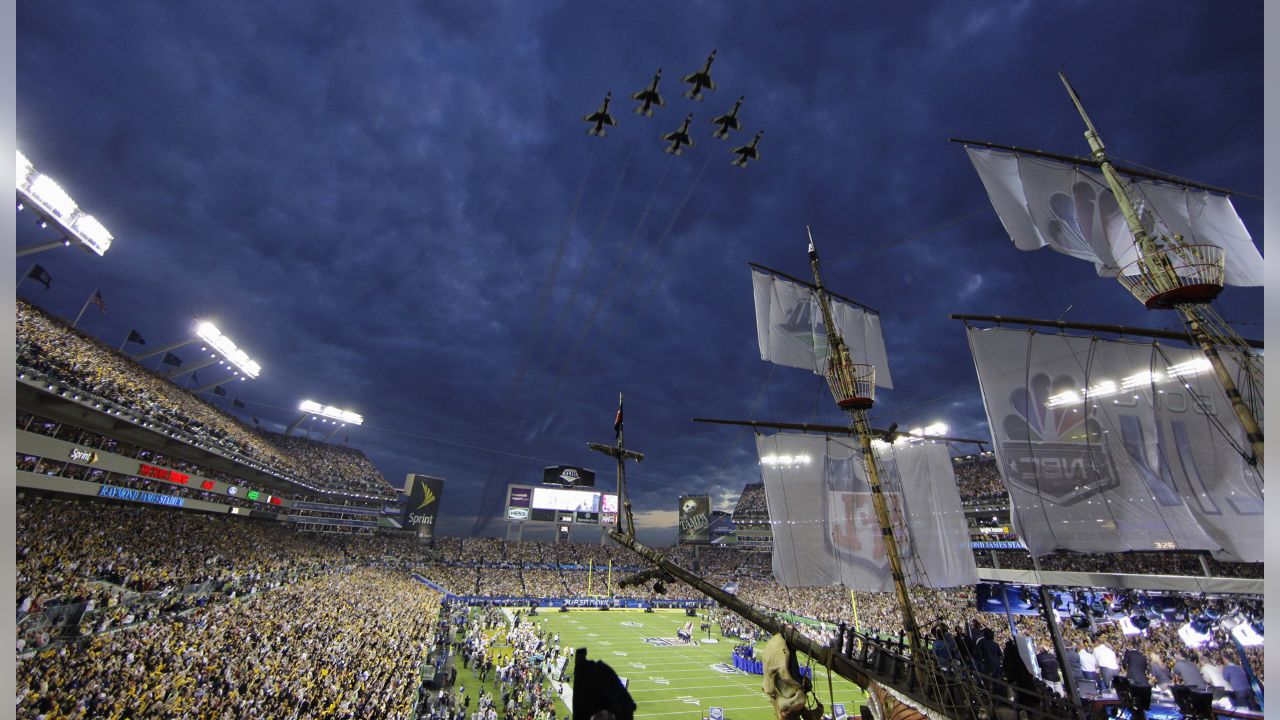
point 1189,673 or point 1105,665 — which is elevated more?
point 1189,673

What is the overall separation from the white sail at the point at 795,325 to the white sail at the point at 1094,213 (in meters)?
7.72

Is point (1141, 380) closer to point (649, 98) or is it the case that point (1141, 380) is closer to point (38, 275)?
point (649, 98)

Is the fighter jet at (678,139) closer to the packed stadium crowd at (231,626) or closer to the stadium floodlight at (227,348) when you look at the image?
the packed stadium crowd at (231,626)

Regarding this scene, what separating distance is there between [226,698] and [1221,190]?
33695mm

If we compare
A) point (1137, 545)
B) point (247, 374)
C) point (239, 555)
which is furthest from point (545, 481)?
point (1137, 545)

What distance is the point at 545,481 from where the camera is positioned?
91562 millimetres

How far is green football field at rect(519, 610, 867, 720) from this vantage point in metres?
25.2

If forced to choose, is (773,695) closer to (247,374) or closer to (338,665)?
(338,665)

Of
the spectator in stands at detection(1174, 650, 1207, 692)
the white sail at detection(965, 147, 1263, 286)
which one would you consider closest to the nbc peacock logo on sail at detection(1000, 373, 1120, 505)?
the white sail at detection(965, 147, 1263, 286)

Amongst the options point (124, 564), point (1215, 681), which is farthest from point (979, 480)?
point (124, 564)

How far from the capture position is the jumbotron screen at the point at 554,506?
85188 millimetres

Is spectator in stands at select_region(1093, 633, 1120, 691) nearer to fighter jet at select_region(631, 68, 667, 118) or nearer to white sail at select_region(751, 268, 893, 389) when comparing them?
white sail at select_region(751, 268, 893, 389)

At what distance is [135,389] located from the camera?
3984 centimetres

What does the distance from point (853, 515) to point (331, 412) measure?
79.8m
